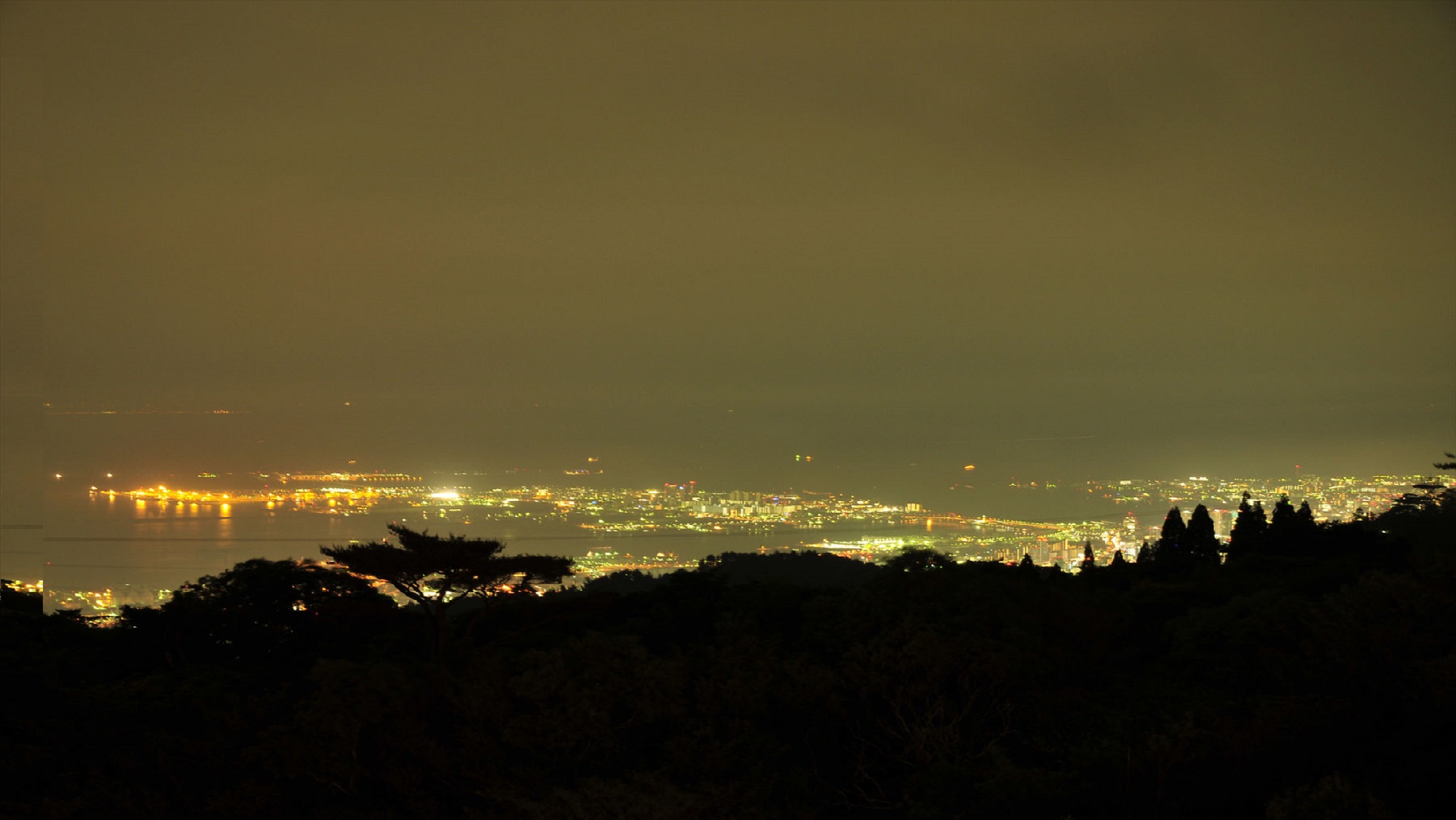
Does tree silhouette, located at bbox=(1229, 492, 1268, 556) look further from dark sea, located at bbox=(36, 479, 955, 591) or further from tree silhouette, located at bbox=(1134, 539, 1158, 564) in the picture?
dark sea, located at bbox=(36, 479, 955, 591)

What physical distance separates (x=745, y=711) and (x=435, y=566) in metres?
5.51

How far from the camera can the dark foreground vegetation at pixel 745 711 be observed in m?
8.83

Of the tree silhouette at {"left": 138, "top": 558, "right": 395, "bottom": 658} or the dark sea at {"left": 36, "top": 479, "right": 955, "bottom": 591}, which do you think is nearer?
the dark sea at {"left": 36, "top": 479, "right": 955, "bottom": 591}

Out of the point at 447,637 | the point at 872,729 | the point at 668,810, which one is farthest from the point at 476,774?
the point at 872,729

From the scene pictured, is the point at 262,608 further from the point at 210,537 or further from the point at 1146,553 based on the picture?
the point at 1146,553

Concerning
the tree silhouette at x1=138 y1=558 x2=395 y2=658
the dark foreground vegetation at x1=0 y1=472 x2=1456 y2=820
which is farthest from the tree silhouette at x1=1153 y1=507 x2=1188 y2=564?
the tree silhouette at x1=138 y1=558 x2=395 y2=658

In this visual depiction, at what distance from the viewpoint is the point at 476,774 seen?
9742mm

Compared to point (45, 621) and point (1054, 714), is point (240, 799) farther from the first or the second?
point (1054, 714)

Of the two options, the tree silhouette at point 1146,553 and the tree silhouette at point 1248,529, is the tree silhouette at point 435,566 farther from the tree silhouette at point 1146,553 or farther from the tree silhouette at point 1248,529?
the tree silhouette at point 1248,529

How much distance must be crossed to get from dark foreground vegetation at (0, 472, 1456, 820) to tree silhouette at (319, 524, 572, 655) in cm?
32

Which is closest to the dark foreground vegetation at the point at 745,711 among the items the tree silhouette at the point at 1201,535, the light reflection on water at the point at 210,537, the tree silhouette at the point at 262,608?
the tree silhouette at the point at 262,608

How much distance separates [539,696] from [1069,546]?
21850mm

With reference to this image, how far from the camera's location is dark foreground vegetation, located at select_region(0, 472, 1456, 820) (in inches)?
348

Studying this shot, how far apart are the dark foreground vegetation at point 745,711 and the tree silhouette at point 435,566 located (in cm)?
32
